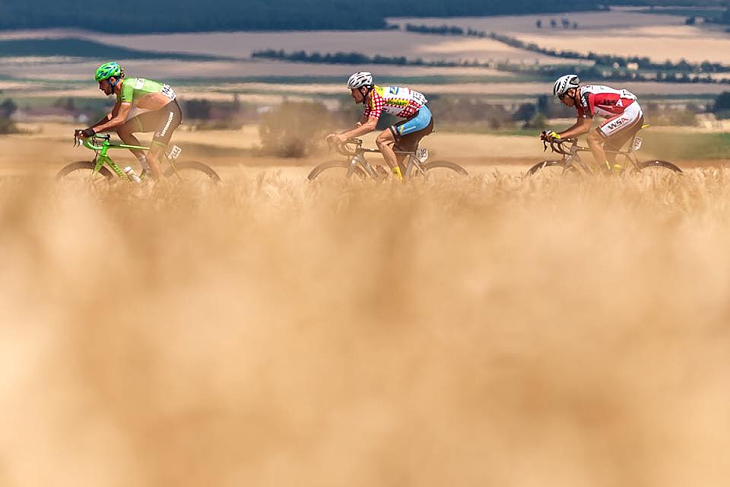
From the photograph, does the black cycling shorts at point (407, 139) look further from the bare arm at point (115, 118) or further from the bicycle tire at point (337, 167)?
the bare arm at point (115, 118)

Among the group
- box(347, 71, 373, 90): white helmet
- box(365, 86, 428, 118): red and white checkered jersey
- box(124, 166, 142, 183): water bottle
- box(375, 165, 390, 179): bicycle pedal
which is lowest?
box(124, 166, 142, 183): water bottle

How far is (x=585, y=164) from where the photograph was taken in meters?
23.5

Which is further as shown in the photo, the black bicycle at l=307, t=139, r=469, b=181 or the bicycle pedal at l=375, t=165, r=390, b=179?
the bicycle pedal at l=375, t=165, r=390, b=179

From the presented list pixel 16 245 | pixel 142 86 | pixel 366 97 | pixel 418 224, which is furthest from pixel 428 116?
pixel 16 245

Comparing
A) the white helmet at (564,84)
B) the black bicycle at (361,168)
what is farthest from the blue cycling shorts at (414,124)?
the white helmet at (564,84)

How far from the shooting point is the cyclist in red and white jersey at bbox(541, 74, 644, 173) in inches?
933

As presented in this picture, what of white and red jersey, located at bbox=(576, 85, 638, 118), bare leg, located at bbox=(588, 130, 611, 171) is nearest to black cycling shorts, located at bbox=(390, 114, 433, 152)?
bare leg, located at bbox=(588, 130, 611, 171)

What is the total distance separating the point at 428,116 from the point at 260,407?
981 cm

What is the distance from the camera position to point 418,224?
1578 cm

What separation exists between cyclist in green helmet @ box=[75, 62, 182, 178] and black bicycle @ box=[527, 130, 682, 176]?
19.1 ft

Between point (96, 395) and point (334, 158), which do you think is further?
point (334, 158)

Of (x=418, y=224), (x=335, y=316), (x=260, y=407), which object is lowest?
(x=260, y=407)

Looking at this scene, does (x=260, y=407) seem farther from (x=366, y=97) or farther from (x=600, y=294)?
(x=366, y=97)

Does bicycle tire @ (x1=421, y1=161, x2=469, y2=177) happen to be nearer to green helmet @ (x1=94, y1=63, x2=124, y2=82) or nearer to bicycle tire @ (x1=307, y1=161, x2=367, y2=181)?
bicycle tire @ (x1=307, y1=161, x2=367, y2=181)
